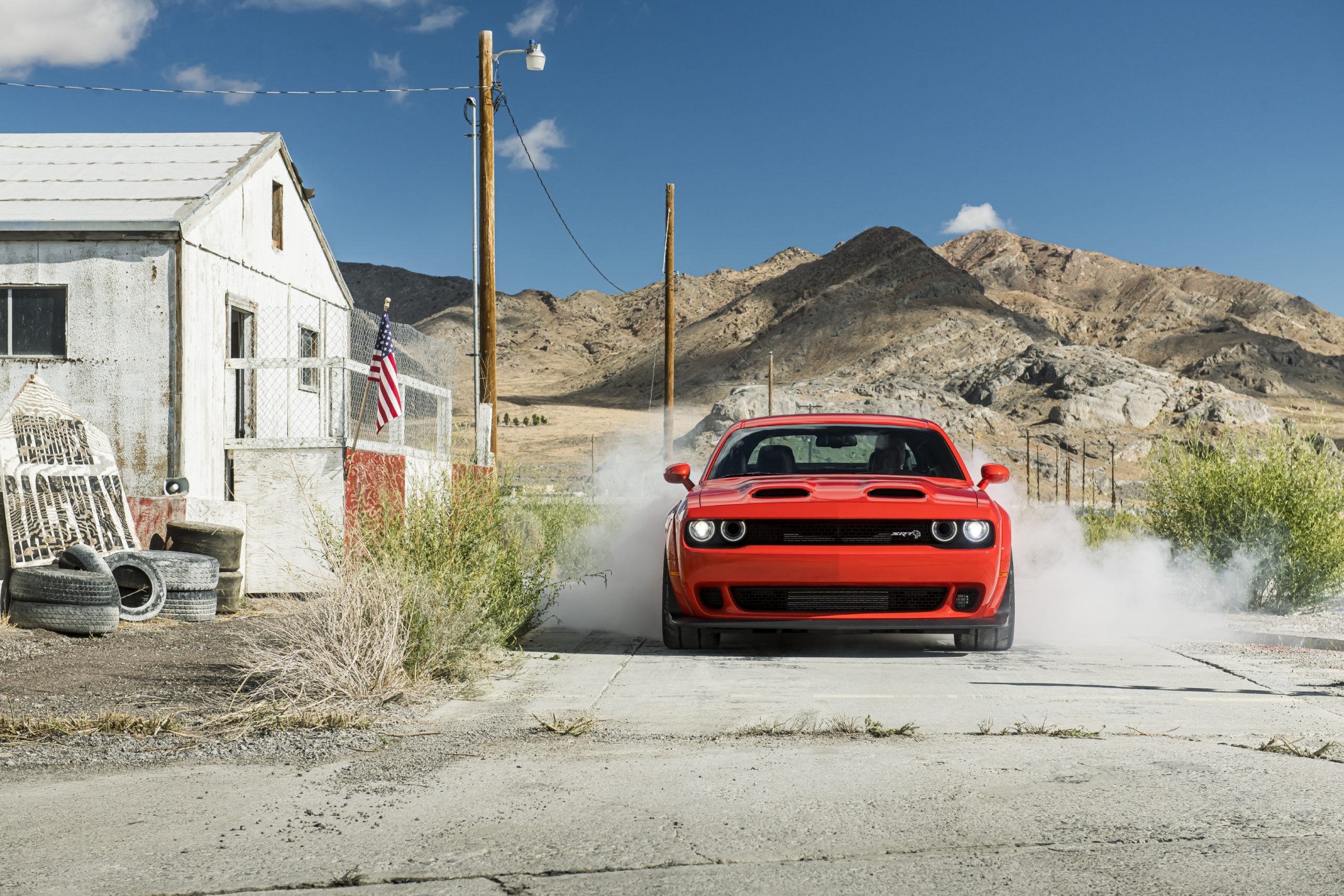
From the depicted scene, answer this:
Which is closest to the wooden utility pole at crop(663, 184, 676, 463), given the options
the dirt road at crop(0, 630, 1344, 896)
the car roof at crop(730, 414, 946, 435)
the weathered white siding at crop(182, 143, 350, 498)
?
the weathered white siding at crop(182, 143, 350, 498)

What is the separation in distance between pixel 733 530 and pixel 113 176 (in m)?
10.3

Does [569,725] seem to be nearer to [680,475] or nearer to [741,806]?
[741,806]

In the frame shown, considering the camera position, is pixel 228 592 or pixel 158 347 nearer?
pixel 228 592

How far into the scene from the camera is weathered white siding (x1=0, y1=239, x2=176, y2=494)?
13.2 metres

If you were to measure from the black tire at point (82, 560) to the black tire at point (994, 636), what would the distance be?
6518mm

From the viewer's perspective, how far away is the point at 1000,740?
554 centimetres

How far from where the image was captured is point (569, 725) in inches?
230

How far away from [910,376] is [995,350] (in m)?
10.5

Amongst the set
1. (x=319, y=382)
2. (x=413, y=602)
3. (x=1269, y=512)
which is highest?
(x=319, y=382)

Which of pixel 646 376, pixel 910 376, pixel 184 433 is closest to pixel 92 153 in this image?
pixel 184 433

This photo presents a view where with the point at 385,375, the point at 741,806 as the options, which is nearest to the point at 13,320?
the point at 385,375

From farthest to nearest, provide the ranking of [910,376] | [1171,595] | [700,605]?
[910,376]
[1171,595]
[700,605]

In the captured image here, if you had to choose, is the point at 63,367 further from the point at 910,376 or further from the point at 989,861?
the point at 910,376

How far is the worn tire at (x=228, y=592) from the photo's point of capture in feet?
39.2
